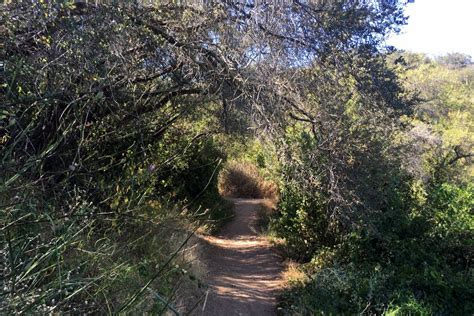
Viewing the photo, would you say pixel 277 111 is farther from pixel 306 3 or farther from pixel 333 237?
pixel 333 237

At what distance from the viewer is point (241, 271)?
10773 millimetres

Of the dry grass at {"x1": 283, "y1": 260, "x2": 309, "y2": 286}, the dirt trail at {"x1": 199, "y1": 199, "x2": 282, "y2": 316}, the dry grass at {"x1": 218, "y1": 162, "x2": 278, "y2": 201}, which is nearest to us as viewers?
the dirt trail at {"x1": 199, "y1": 199, "x2": 282, "y2": 316}

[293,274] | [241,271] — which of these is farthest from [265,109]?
[241,271]

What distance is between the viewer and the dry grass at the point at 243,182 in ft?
67.7

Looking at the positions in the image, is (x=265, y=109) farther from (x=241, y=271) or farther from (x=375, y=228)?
(x=241, y=271)

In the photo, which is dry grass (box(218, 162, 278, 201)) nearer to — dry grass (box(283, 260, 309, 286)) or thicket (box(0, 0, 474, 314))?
dry grass (box(283, 260, 309, 286))

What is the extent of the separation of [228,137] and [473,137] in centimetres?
2436

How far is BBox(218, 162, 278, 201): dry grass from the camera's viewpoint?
A: 20.6 metres

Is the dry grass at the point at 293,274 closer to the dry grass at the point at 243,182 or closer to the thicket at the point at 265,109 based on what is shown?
the thicket at the point at 265,109

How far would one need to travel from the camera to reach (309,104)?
7.04 metres

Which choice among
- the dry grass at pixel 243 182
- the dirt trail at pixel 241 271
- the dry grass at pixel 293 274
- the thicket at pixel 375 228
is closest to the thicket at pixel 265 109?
the thicket at pixel 375 228

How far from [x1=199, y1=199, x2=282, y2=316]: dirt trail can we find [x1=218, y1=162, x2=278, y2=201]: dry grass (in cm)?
460

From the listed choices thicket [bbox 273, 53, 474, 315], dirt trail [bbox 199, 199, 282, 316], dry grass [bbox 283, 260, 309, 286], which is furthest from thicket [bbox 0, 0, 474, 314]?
dirt trail [bbox 199, 199, 282, 316]

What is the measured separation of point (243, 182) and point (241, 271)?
33.5ft
